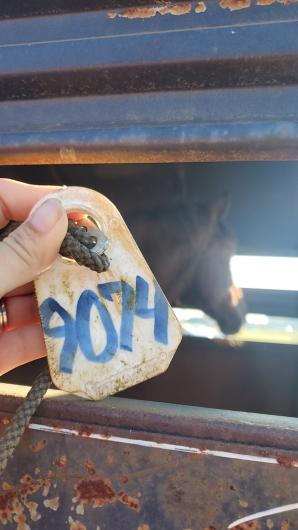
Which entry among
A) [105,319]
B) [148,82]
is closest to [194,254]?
[148,82]

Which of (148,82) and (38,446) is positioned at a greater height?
(148,82)

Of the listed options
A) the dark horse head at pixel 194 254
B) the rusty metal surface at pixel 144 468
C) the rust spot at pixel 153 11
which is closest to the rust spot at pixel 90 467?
the rusty metal surface at pixel 144 468

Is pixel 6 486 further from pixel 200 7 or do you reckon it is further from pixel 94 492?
pixel 200 7

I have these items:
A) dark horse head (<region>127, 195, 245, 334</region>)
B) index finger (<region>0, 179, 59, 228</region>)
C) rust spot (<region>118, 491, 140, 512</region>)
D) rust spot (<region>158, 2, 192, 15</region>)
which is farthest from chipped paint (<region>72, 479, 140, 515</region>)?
dark horse head (<region>127, 195, 245, 334</region>)

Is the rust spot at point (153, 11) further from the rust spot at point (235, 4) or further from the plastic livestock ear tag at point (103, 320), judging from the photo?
the plastic livestock ear tag at point (103, 320)

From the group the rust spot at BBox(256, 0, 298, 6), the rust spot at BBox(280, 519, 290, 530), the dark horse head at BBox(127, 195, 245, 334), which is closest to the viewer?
the rust spot at BBox(280, 519, 290, 530)

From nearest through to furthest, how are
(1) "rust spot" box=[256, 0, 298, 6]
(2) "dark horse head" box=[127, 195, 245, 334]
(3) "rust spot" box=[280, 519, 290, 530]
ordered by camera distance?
(3) "rust spot" box=[280, 519, 290, 530], (1) "rust spot" box=[256, 0, 298, 6], (2) "dark horse head" box=[127, 195, 245, 334]

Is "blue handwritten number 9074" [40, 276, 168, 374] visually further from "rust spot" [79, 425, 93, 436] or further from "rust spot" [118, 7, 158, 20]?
"rust spot" [118, 7, 158, 20]
